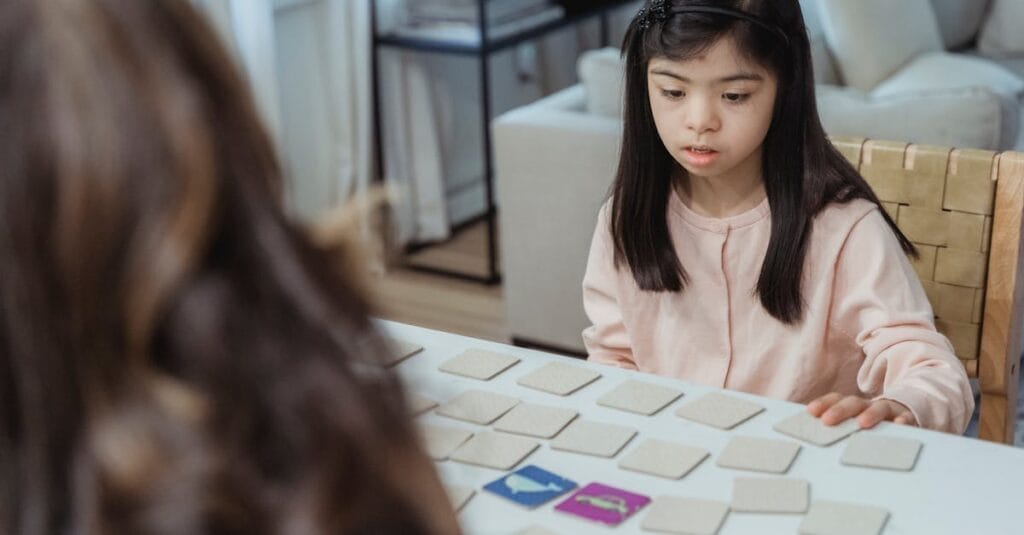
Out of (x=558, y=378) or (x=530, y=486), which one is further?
(x=558, y=378)

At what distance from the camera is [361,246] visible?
557 mm

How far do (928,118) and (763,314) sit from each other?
1.00m

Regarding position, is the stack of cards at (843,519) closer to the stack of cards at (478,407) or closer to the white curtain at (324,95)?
the stack of cards at (478,407)

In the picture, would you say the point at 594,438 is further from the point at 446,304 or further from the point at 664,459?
the point at 446,304

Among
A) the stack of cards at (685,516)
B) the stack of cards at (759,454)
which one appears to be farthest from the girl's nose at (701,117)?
the stack of cards at (685,516)

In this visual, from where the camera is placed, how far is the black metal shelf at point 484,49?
10.9 ft

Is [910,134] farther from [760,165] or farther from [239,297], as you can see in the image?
[239,297]

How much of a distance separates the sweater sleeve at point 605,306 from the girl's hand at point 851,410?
1.55ft

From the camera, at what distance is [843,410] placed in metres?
1.18

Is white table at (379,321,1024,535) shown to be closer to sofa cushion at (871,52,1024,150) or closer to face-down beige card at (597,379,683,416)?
face-down beige card at (597,379,683,416)

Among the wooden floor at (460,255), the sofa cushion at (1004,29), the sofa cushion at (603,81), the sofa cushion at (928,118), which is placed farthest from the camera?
the sofa cushion at (1004,29)

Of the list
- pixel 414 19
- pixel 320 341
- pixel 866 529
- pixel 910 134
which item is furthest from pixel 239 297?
pixel 414 19

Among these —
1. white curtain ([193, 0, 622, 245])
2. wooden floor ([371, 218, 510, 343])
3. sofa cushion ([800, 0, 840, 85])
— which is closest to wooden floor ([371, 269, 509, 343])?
wooden floor ([371, 218, 510, 343])

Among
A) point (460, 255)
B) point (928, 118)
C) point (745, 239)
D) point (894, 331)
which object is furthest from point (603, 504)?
point (460, 255)
